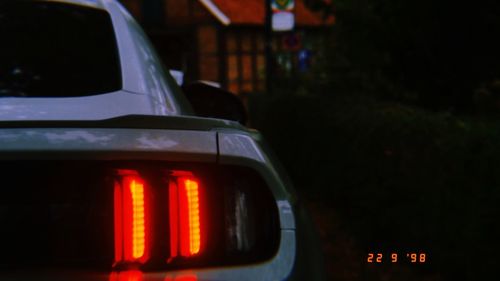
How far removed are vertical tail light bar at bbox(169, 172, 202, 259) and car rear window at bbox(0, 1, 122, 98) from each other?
1162 mm

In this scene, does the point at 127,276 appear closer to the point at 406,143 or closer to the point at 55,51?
the point at 55,51

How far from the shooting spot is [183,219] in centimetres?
187

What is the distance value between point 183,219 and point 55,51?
1774mm

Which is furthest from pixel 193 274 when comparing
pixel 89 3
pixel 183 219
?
pixel 89 3

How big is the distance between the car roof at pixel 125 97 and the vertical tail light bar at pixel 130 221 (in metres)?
0.49

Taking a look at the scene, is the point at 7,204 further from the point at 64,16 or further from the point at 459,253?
the point at 459,253

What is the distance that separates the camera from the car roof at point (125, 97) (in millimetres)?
2357

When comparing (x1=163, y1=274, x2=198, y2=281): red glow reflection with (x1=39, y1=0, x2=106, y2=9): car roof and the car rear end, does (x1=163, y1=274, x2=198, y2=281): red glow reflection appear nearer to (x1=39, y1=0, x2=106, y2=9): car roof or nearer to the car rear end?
the car rear end

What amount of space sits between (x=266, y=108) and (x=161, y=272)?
10487 millimetres

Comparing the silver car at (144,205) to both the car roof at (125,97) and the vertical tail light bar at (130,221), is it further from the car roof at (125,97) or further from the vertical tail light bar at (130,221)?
the car roof at (125,97)

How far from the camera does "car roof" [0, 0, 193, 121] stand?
236 cm

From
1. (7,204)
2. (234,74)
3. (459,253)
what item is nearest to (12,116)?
(7,204)

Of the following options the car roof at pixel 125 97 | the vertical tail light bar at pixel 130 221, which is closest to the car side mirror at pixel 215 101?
the car roof at pixel 125 97

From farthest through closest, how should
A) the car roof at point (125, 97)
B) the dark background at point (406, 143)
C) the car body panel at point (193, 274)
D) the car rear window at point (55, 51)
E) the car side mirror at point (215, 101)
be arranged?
the dark background at point (406, 143), the car side mirror at point (215, 101), the car rear window at point (55, 51), the car roof at point (125, 97), the car body panel at point (193, 274)
